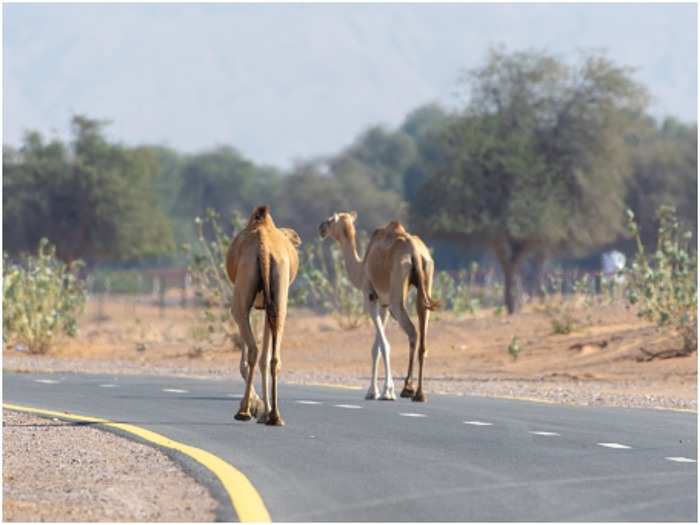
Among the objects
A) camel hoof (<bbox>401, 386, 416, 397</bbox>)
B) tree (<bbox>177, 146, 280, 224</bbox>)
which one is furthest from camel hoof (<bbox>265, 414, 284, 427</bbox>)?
tree (<bbox>177, 146, 280, 224</bbox>)

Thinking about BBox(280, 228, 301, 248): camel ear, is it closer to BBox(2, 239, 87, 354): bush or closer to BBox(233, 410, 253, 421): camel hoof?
BBox(233, 410, 253, 421): camel hoof

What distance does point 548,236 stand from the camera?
50.4 m

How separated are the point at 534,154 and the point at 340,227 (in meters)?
29.7

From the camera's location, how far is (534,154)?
165 ft

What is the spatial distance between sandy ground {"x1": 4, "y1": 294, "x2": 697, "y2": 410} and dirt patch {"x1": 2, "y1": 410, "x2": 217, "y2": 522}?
24.9 feet

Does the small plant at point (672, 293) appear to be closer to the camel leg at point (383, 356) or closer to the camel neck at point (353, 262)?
the camel neck at point (353, 262)

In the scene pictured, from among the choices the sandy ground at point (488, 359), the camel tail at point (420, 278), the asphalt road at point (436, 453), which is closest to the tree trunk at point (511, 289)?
the sandy ground at point (488, 359)

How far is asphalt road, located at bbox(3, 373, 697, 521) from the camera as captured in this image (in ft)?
34.8

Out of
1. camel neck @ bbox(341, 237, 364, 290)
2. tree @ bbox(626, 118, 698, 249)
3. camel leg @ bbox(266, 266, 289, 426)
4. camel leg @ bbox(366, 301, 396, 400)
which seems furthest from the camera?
tree @ bbox(626, 118, 698, 249)

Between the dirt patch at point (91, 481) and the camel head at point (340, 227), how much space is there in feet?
19.9

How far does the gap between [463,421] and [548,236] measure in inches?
1345

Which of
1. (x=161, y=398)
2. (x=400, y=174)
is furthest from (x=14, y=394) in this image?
(x=400, y=174)

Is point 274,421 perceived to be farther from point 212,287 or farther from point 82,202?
point 82,202

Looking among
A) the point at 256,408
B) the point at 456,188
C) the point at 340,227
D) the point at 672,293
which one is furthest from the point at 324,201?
the point at 256,408
